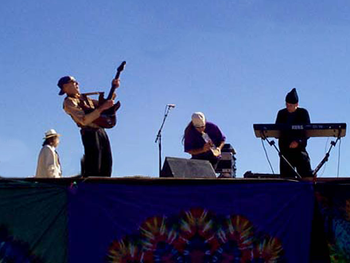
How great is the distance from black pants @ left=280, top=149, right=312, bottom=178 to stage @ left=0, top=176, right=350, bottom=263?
138 centimetres

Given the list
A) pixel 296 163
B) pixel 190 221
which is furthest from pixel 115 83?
pixel 296 163

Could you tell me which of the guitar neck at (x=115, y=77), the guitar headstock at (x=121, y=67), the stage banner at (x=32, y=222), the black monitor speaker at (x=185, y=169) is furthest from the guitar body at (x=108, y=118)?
the stage banner at (x=32, y=222)

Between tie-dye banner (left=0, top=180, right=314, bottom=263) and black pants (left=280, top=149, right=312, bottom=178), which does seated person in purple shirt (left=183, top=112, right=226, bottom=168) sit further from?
tie-dye banner (left=0, top=180, right=314, bottom=263)

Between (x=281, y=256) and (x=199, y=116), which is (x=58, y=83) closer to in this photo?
(x=199, y=116)

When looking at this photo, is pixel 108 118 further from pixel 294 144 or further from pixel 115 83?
pixel 294 144

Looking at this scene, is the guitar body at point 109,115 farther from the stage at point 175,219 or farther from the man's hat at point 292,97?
the man's hat at point 292,97

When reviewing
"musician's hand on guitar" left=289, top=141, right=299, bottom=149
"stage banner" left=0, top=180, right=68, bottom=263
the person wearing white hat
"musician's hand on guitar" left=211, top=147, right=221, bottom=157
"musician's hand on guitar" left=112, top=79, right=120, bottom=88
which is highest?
"musician's hand on guitar" left=112, top=79, right=120, bottom=88

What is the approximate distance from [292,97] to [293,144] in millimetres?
662

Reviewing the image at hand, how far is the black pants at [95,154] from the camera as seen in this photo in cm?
869

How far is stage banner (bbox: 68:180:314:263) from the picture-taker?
25.9 feet

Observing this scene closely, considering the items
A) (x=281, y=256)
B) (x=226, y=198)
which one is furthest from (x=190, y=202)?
(x=281, y=256)

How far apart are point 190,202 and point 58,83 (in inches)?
82.7

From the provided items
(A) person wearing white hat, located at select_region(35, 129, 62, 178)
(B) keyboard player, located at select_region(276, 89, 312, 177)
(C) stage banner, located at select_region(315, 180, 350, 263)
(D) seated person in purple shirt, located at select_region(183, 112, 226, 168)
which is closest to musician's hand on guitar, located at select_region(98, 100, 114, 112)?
(A) person wearing white hat, located at select_region(35, 129, 62, 178)

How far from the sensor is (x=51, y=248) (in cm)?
780
